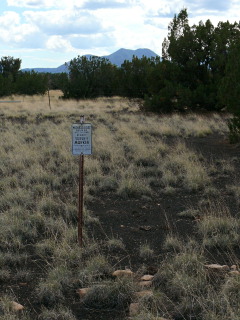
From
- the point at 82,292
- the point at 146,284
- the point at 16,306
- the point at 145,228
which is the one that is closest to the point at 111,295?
the point at 82,292

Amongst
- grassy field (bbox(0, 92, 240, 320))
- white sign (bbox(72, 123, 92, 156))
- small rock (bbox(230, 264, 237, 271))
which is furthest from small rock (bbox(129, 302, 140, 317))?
white sign (bbox(72, 123, 92, 156))

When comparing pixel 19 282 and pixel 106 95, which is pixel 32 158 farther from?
pixel 106 95

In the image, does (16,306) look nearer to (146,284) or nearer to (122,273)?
(122,273)

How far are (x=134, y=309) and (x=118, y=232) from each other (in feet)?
8.24

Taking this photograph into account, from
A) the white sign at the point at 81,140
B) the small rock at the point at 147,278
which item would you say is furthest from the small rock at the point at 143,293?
the white sign at the point at 81,140

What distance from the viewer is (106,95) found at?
39594mm

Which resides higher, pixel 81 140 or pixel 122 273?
pixel 81 140

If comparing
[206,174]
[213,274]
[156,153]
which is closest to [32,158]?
[156,153]

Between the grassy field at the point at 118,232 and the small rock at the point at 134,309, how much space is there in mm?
38

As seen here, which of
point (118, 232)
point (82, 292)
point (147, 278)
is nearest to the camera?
point (82, 292)

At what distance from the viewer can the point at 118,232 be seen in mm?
6703

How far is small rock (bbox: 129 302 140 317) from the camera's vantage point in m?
4.15

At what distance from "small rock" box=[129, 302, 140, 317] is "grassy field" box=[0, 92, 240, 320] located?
0.04 meters

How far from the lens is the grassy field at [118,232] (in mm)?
4434
